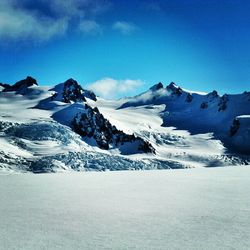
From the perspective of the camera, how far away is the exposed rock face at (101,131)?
126 m

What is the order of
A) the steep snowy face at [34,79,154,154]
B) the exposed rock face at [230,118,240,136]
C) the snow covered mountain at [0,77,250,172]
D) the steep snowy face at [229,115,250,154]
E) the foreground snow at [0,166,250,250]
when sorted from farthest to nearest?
the exposed rock face at [230,118,240,136] → the steep snowy face at [229,115,250,154] → the steep snowy face at [34,79,154,154] → the snow covered mountain at [0,77,250,172] → the foreground snow at [0,166,250,250]

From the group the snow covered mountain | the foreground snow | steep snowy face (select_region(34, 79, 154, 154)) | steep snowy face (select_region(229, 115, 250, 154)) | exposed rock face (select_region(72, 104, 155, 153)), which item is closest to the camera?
the foreground snow

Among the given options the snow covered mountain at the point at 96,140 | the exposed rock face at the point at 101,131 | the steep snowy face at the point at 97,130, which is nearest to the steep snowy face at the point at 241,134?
the snow covered mountain at the point at 96,140

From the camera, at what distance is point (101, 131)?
13162 centimetres

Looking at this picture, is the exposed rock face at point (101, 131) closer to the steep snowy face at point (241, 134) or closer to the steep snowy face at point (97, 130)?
the steep snowy face at point (97, 130)

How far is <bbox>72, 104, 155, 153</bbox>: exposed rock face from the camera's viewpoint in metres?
126

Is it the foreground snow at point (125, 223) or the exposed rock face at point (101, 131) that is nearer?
the foreground snow at point (125, 223)

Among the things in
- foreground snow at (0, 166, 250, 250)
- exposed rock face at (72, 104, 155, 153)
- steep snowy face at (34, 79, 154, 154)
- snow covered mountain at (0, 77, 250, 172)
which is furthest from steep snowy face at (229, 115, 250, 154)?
foreground snow at (0, 166, 250, 250)

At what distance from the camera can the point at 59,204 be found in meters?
15.4

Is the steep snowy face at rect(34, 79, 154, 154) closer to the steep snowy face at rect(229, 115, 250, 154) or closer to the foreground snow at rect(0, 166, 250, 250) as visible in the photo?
the steep snowy face at rect(229, 115, 250, 154)

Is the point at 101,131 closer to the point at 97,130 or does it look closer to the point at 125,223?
the point at 97,130

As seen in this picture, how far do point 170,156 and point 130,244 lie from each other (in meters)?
120

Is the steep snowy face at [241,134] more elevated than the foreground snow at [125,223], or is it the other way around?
the steep snowy face at [241,134]

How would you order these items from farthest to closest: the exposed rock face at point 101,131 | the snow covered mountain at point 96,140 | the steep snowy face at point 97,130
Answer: the exposed rock face at point 101,131, the steep snowy face at point 97,130, the snow covered mountain at point 96,140
